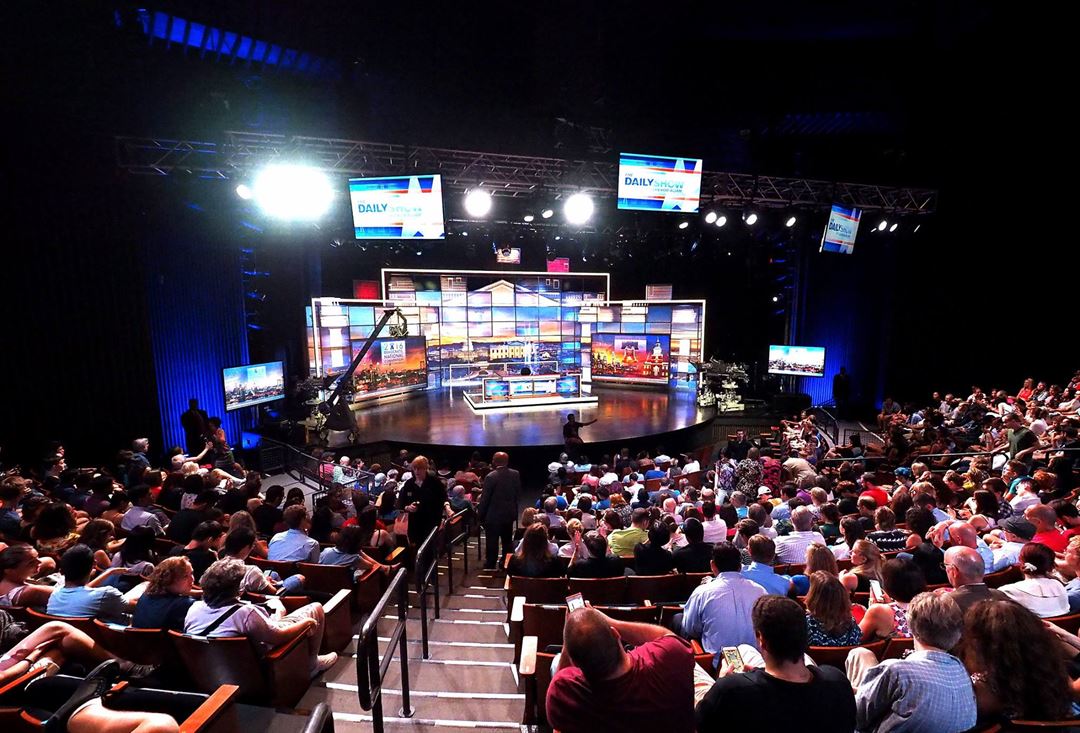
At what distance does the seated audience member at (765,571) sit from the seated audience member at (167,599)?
120 inches

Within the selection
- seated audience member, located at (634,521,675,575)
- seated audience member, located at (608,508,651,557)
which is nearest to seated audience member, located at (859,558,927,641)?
seated audience member, located at (634,521,675,575)

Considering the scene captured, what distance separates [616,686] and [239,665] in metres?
1.97

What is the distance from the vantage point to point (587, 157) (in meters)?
9.77

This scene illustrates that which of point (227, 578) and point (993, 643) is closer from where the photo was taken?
point (993, 643)

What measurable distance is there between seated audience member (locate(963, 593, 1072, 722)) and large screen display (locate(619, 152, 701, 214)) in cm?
798

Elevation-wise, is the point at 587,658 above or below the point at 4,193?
below

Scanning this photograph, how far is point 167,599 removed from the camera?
2730mm

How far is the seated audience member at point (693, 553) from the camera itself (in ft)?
12.6

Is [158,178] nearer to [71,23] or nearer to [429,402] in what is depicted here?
[71,23]

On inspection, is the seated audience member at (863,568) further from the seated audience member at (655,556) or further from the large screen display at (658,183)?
the large screen display at (658,183)

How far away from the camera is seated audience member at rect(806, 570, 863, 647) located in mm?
2424

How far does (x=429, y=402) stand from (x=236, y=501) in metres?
10.3

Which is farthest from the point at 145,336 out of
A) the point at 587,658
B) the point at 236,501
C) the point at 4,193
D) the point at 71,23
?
the point at 587,658

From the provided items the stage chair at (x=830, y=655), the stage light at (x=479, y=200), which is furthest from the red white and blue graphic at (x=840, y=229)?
the stage chair at (x=830, y=655)
